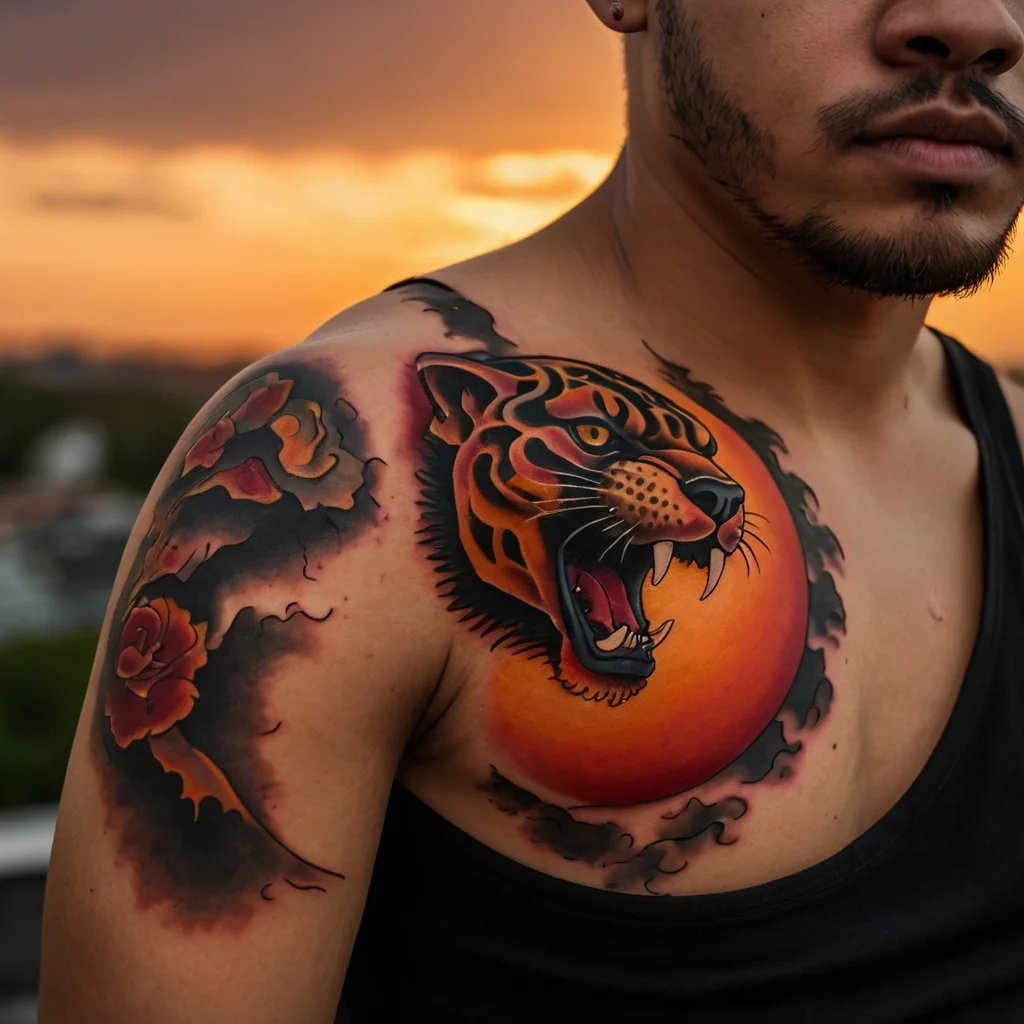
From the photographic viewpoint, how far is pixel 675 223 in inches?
79.4

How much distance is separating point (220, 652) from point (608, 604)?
1.61 feet

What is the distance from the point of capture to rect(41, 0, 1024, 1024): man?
1438 millimetres

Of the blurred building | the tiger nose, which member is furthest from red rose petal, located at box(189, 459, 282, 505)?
the blurred building

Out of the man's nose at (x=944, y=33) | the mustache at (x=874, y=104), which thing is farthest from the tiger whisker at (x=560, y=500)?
the man's nose at (x=944, y=33)

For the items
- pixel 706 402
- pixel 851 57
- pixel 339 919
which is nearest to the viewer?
pixel 339 919

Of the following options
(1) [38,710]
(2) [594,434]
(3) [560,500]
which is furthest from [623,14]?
(1) [38,710]

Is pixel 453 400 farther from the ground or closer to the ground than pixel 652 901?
farther from the ground

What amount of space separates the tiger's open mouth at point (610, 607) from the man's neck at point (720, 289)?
488mm

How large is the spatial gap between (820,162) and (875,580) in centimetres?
65

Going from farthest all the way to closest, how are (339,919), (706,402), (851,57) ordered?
(706,402) < (851,57) < (339,919)

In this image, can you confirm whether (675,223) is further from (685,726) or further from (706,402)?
(685,726)

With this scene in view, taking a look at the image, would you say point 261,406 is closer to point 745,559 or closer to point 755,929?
point 745,559

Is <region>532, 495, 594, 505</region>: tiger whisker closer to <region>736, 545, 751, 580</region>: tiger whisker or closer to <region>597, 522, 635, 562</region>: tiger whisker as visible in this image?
<region>597, 522, 635, 562</region>: tiger whisker

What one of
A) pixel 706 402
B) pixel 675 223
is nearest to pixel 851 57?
pixel 675 223
